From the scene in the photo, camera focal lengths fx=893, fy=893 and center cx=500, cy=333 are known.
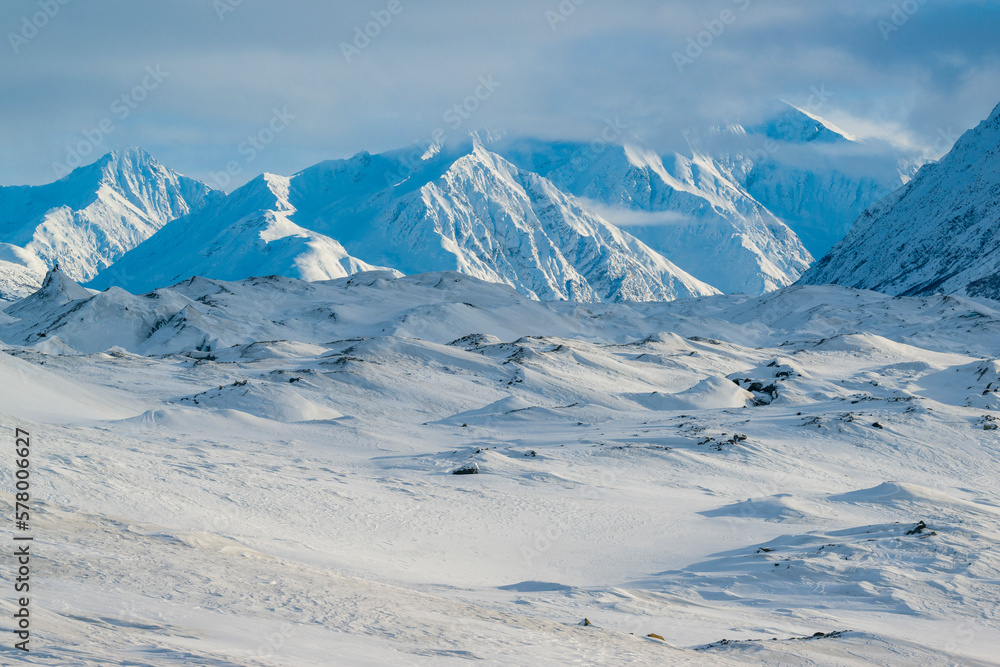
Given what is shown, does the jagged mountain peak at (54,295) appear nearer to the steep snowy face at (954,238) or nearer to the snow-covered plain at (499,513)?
the snow-covered plain at (499,513)

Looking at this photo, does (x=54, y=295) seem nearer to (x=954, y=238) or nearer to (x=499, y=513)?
(x=499, y=513)

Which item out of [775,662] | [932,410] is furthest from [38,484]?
[932,410]

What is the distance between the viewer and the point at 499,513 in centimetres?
1833

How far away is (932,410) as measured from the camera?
32531 mm

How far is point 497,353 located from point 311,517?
33.8m

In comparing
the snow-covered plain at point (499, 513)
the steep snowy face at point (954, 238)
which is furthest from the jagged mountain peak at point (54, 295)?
the steep snowy face at point (954, 238)

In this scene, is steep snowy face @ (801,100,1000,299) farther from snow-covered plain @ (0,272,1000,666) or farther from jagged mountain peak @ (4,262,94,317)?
jagged mountain peak @ (4,262,94,317)

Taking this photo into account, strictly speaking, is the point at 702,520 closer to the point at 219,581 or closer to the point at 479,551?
the point at 479,551

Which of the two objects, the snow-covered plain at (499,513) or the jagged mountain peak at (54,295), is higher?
the jagged mountain peak at (54,295)

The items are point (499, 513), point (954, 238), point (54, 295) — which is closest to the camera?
point (499, 513)

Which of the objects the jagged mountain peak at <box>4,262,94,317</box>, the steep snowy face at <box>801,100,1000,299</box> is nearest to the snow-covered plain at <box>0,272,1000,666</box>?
the jagged mountain peak at <box>4,262,94,317</box>

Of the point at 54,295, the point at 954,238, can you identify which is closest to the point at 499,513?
the point at 54,295

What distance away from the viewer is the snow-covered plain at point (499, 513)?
941cm

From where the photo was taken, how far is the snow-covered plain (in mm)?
9414
